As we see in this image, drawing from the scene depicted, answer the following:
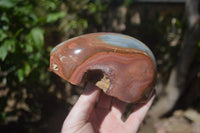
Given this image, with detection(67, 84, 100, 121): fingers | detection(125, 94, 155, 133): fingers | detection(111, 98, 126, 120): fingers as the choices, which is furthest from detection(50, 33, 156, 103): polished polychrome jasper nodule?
detection(111, 98, 126, 120): fingers

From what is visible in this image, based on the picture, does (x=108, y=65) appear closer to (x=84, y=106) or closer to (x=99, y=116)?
(x=84, y=106)

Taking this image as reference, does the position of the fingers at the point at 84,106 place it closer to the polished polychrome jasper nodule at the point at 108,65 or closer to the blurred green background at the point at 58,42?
the polished polychrome jasper nodule at the point at 108,65

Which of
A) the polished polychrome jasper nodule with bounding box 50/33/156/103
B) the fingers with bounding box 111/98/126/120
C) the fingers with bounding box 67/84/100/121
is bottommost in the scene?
the fingers with bounding box 111/98/126/120

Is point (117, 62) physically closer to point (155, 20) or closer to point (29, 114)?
point (29, 114)

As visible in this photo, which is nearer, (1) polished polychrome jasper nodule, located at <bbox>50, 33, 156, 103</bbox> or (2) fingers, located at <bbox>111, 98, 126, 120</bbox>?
(1) polished polychrome jasper nodule, located at <bbox>50, 33, 156, 103</bbox>

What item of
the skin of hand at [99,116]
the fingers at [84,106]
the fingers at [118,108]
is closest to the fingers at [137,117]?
the skin of hand at [99,116]

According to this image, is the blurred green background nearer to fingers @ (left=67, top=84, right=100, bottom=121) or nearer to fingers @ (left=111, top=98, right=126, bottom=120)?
fingers @ (left=67, top=84, right=100, bottom=121)

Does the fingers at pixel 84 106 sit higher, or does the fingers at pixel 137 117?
the fingers at pixel 84 106
